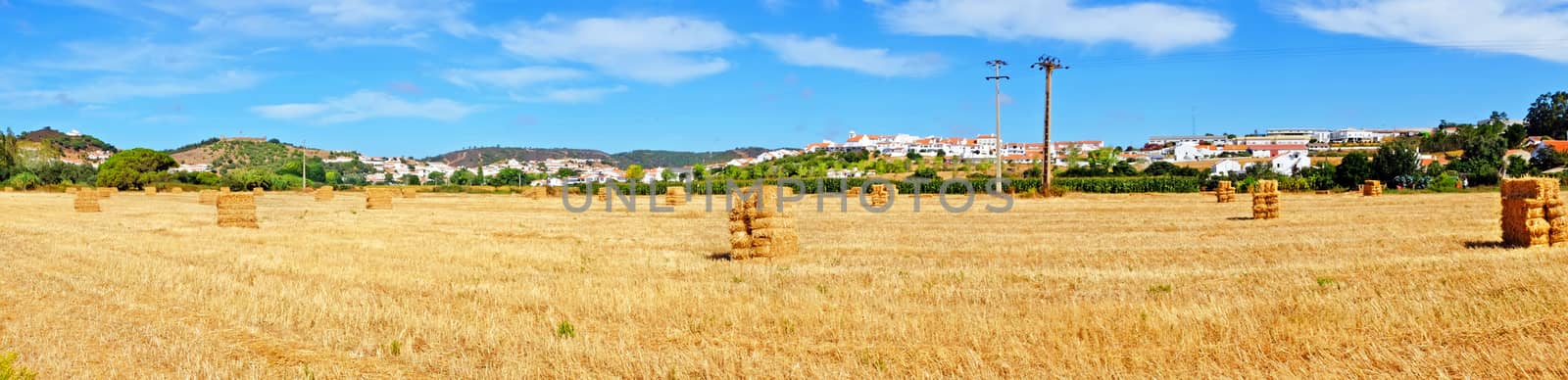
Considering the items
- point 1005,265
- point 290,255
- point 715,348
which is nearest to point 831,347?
point 715,348

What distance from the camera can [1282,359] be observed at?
745 centimetres

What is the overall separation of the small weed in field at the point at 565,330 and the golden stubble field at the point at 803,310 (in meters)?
0.11

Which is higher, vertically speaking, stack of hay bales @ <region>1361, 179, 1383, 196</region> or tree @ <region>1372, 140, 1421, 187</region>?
tree @ <region>1372, 140, 1421, 187</region>

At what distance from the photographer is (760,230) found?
16766mm

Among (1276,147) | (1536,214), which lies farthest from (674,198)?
(1276,147)

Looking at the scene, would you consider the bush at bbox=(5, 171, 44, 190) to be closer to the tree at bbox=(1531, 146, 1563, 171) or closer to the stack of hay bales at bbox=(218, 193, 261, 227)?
the stack of hay bales at bbox=(218, 193, 261, 227)

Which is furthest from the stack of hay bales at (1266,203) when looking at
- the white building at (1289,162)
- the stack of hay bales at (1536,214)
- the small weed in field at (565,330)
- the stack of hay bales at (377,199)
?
the white building at (1289,162)

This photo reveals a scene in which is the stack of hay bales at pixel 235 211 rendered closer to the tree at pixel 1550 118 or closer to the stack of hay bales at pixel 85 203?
the stack of hay bales at pixel 85 203

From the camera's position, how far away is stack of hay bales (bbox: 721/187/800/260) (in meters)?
16.8

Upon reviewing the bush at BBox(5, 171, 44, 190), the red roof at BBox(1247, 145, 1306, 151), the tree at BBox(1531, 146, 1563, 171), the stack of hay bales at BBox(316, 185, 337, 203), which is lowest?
the stack of hay bales at BBox(316, 185, 337, 203)

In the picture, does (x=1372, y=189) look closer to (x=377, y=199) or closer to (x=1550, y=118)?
(x=377, y=199)

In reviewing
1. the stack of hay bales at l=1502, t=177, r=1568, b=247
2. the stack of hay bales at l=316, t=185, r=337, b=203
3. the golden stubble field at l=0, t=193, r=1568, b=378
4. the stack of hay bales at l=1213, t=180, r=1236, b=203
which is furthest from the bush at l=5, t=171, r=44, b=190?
the stack of hay bales at l=1502, t=177, r=1568, b=247

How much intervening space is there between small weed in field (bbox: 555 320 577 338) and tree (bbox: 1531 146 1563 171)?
331 feet

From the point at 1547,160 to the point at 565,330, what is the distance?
109 m
